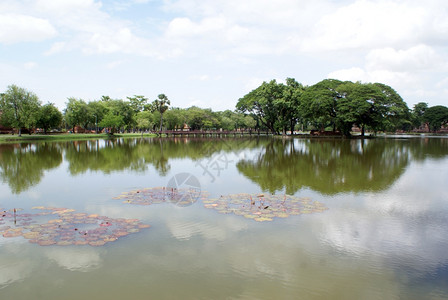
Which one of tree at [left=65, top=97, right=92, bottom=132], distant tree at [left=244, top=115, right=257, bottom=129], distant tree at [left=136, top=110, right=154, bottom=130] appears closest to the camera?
tree at [left=65, top=97, right=92, bottom=132]

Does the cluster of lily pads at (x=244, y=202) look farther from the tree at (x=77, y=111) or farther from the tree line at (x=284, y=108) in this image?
the tree at (x=77, y=111)

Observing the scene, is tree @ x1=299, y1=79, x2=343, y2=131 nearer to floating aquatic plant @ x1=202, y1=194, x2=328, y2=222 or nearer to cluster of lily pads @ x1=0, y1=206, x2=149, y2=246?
floating aquatic plant @ x1=202, y1=194, x2=328, y2=222

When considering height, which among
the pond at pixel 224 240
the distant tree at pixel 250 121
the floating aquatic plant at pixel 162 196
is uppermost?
the distant tree at pixel 250 121

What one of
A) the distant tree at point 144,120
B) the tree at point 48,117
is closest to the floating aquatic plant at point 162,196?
the tree at point 48,117

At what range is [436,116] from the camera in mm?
111500

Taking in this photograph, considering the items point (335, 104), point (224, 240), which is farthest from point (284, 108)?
point (224, 240)

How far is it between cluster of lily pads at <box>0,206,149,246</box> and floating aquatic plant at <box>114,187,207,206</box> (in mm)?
2182

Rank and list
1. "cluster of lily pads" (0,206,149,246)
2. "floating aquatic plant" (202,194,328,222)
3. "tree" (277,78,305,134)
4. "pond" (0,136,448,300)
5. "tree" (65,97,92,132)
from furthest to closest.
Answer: "tree" (65,97,92,132), "tree" (277,78,305,134), "floating aquatic plant" (202,194,328,222), "cluster of lily pads" (0,206,149,246), "pond" (0,136,448,300)

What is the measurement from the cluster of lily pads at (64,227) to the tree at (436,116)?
12731 centimetres

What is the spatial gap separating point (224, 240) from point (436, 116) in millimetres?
126930

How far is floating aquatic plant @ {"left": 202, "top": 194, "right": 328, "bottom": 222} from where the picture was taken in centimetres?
1024

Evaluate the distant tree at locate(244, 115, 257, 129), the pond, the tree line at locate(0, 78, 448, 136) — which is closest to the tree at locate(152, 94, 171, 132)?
the tree line at locate(0, 78, 448, 136)

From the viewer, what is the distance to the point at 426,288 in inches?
235

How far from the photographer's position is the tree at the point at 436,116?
A: 110875 mm
